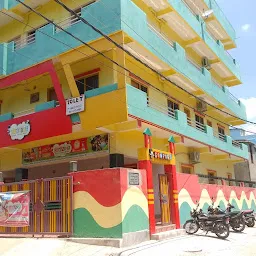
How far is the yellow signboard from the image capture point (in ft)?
37.1

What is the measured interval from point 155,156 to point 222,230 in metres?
3.58

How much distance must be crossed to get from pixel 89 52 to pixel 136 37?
1976mm

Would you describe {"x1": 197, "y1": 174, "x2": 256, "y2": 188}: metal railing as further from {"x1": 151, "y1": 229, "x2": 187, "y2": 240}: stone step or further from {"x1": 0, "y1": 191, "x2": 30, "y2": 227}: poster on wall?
{"x1": 0, "y1": 191, "x2": 30, "y2": 227}: poster on wall

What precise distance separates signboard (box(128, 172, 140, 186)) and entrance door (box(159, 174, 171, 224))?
73.6 inches

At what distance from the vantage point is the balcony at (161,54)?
41.8ft

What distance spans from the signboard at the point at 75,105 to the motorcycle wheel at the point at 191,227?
6.01 metres

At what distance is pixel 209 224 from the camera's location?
12.1 metres

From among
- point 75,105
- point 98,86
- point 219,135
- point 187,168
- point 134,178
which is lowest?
point 134,178

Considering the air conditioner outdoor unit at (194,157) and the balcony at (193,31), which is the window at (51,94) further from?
the air conditioner outdoor unit at (194,157)

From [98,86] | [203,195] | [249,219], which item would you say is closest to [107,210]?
[98,86]

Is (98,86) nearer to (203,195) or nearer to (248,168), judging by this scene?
(203,195)

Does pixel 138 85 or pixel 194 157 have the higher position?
pixel 138 85

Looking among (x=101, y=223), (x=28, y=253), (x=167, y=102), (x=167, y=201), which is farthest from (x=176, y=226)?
(x=167, y=102)

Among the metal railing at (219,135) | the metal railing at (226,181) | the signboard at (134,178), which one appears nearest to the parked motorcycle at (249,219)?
the metal railing at (226,181)
